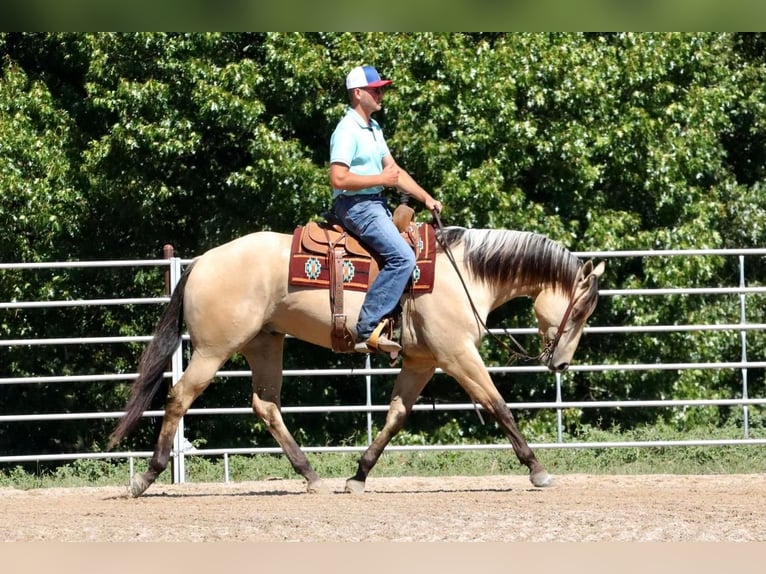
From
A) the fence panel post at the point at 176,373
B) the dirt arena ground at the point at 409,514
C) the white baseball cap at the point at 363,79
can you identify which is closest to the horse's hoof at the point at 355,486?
the dirt arena ground at the point at 409,514

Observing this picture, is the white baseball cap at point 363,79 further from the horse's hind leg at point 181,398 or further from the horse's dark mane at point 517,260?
the horse's hind leg at point 181,398

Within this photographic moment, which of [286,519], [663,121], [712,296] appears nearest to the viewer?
[286,519]

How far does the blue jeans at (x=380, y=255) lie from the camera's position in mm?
6391

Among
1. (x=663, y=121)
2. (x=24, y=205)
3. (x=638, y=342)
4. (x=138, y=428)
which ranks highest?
(x=663, y=121)

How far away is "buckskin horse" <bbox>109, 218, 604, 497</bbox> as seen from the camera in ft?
21.8

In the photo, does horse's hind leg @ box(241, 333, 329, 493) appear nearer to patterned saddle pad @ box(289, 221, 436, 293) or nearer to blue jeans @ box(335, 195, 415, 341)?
patterned saddle pad @ box(289, 221, 436, 293)

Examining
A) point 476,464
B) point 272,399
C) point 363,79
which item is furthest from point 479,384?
point 476,464

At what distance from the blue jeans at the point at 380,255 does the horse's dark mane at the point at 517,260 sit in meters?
0.51

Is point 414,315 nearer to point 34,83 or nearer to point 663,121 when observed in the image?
point 663,121

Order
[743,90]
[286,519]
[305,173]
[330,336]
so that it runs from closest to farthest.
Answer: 1. [286,519]
2. [330,336]
3. [305,173]
4. [743,90]

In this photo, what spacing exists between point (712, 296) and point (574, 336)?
6802 mm

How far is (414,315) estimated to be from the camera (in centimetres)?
670

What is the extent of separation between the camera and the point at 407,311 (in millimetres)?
6703

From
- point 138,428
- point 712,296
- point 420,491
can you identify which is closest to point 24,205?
point 138,428
